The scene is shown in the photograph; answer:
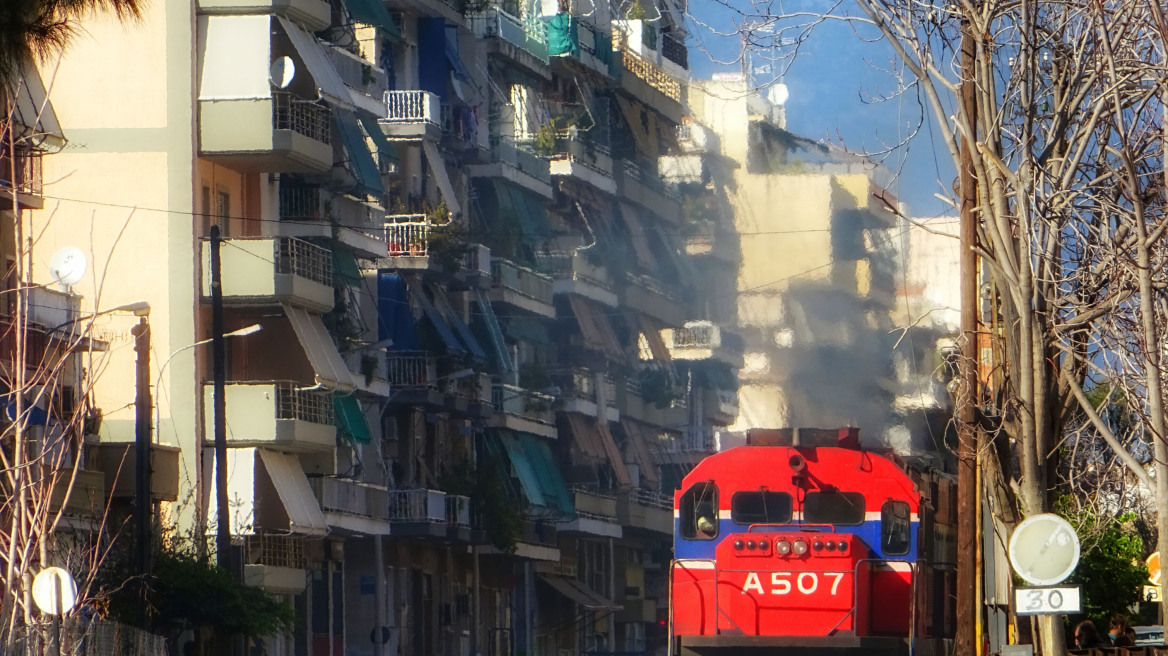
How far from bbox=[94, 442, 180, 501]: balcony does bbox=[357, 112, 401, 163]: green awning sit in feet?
38.0

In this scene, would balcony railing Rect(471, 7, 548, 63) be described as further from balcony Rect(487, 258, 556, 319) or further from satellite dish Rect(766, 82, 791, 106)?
satellite dish Rect(766, 82, 791, 106)

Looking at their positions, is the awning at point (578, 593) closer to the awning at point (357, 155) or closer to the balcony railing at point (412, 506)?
the balcony railing at point (412, 506)

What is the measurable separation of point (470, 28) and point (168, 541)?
78.3 ft

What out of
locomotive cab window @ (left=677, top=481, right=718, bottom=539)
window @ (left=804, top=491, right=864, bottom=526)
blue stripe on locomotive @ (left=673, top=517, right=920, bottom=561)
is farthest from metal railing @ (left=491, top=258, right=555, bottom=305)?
window @ (left=804, top=491, right=864, bottom=526)

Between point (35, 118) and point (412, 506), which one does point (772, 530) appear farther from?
point (412, 506)

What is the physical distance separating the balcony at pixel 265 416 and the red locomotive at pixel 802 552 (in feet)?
55.1

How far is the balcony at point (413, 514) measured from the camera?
4866 centimetres

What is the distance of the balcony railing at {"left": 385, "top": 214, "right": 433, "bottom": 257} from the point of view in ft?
168

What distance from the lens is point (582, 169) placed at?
2518 inches

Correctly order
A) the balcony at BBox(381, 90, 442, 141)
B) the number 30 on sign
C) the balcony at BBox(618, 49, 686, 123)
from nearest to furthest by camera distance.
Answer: the number 30 on sign
the balcony at BBox(381, 90, 442, 141)
the balcony at BBox(618, 49, 686, 123)

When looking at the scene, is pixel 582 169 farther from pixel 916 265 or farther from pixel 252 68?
pixel 252 68

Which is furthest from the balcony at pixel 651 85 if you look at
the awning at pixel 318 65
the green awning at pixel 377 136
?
the awning at pixel 318 65

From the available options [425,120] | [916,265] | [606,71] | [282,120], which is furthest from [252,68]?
[606,71]

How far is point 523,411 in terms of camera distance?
5697 cm
